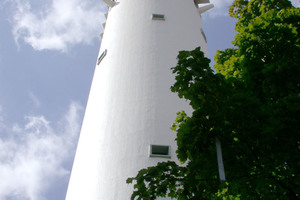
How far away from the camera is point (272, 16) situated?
714cm

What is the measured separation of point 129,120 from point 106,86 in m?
2.36

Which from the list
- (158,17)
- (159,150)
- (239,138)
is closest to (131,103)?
(159,150)

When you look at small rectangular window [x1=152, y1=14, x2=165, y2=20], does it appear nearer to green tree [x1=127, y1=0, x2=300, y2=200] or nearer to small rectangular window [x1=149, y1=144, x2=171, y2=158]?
small rectangular window [x1=149, y1=144, x2=171, y2=158]

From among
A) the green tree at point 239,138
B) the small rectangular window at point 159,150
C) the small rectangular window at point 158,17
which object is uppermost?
the small rectangular window at point 158,17

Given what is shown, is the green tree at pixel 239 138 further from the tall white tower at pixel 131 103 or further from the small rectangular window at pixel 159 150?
the small rectangular window at pixel 159 150

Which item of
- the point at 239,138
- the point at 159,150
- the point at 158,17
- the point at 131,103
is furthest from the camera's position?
the point at 158,17

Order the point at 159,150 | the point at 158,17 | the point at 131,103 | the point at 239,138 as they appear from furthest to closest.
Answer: the point at 158,17 < the point at 131,103 < the point at 159,150 < the point at 239,138

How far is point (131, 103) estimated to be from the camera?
391 inches

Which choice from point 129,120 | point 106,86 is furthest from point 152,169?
point 106,86

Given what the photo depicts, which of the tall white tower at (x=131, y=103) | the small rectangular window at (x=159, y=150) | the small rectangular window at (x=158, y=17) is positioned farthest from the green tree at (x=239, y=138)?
the small rectangular window at (x=158, y=17)

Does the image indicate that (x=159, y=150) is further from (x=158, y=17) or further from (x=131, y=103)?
(x=158, y=17)

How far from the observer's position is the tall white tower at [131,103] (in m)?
8.56

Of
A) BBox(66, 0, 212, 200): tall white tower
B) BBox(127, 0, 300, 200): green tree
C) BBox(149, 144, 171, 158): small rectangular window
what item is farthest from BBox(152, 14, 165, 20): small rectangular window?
BBox(127, 0, 300, 200): green tree

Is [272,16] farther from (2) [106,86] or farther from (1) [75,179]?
(1) [75,179]
